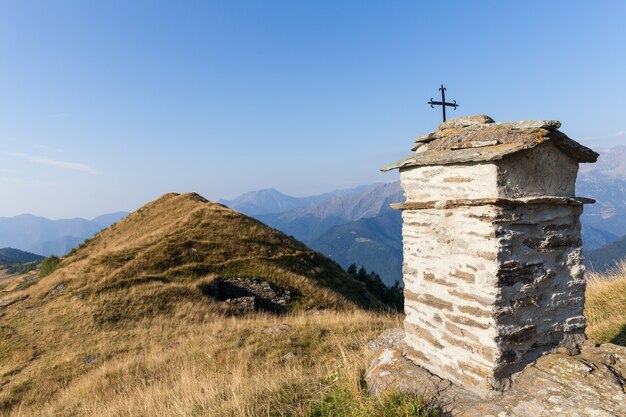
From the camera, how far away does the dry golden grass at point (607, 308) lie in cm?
776

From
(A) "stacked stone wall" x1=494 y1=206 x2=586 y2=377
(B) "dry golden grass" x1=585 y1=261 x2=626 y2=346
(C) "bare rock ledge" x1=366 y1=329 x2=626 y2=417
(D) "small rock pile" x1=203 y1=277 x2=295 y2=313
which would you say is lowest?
(D) "small rock pile" x1=203 y1=277 x2=295 y2=313

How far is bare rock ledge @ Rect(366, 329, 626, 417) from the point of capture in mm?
3879

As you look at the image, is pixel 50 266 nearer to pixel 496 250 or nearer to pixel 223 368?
pixel 223 368

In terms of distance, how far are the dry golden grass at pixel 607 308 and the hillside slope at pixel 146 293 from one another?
39.1ft

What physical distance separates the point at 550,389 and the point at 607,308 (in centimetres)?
739

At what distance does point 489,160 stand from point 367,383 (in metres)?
3.57

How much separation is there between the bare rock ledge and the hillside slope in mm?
10168

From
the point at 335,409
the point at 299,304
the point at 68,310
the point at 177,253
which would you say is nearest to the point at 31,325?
the point at 68,310

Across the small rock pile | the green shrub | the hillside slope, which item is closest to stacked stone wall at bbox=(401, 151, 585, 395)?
the hillside slope

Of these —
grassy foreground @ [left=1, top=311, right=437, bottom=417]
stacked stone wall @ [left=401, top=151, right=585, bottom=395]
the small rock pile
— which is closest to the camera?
stacked stone wall @ [left=401, top=151, right=585, bottom=395]

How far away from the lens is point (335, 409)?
16.2 feet

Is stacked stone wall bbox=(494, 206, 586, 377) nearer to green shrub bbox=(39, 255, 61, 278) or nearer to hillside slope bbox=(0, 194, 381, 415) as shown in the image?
hillside slope bbox=(0, 194, 381, 415)

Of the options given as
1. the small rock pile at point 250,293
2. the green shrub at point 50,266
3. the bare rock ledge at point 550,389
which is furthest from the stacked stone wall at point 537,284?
the green shrub at point 50,266

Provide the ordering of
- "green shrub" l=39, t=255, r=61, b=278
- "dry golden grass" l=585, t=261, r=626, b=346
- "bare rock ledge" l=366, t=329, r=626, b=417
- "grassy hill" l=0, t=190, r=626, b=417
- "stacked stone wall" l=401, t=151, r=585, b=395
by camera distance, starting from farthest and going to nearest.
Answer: "green shrub" l=39, t=255, r=61, b=278, "dry golden grass" l=585, t=261, r=626, b=346, "grassy hill" l=0, t=190, r=626, b=417, "stacked stone wall" l=401, t=151, r=585, b=395, "bare rock ledge" l=366, t=329, r=626, b=417
